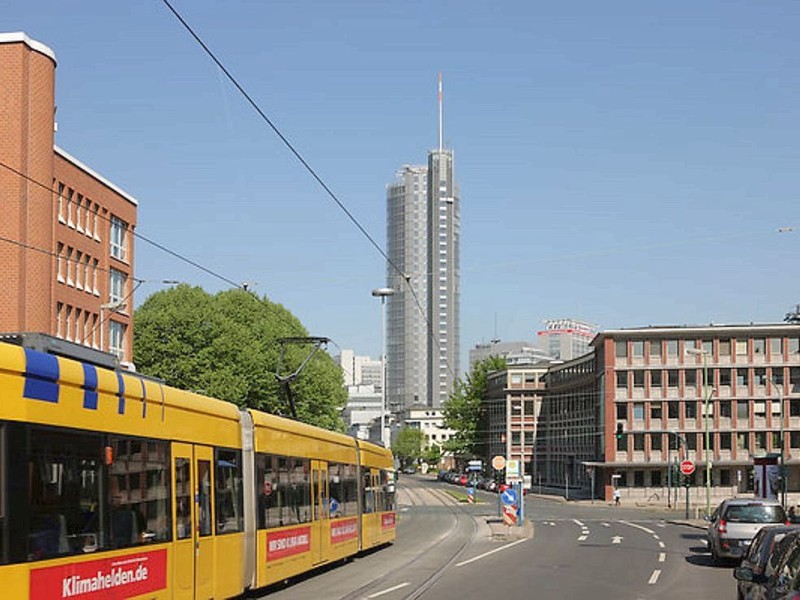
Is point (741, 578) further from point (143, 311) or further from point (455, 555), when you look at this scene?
point (143, 311)

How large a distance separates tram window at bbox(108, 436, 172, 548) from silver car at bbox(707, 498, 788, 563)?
18.2 metres

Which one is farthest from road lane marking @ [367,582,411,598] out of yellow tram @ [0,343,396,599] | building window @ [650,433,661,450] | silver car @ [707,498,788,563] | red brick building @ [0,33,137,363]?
building window @ [650,433,661,450]

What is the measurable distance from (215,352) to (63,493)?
197 feet

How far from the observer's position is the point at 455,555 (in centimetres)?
3475

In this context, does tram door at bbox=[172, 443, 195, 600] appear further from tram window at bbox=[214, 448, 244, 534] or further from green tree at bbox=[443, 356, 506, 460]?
green tree at bbox=[443, 356, 506, 460]

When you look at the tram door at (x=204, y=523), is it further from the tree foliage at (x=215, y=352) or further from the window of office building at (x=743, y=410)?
the window of office building at (x=743, y=410)

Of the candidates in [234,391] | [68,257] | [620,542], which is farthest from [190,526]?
[234,391]

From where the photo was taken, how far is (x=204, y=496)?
17.0 meters

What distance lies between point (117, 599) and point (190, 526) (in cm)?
289

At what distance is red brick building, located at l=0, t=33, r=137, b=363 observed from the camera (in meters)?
49.5

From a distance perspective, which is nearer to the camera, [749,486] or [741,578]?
[741,578]

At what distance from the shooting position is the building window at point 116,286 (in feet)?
201

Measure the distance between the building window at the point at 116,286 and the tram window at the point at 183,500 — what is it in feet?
150

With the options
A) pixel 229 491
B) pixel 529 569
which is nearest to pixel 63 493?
pixel 229 491
